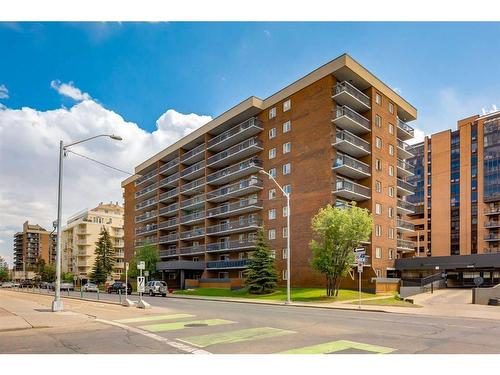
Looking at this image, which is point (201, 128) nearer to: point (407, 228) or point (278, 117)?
point (278, 117)

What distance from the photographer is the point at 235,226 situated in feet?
180

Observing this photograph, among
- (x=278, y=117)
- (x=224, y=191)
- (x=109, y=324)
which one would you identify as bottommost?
(x=109, y=324)

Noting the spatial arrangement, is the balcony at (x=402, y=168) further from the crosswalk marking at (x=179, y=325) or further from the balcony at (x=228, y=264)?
the crosswalk marking at (x=179, y=325)

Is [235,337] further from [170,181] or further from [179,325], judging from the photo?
[170,181]

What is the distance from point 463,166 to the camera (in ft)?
290

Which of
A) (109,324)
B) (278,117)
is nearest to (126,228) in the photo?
(278,117)

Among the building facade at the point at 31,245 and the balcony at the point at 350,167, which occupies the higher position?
the balcony at the point at 350,167

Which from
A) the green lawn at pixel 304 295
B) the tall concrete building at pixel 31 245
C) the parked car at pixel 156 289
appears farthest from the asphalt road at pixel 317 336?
the tall concrete building at pixel 31 245

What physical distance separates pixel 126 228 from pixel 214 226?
37061 mm

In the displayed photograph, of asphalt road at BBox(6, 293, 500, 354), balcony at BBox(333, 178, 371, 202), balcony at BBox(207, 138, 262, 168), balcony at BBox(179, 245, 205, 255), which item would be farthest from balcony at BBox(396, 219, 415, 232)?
asphalt road at BBox(6, 293, 500, 354)

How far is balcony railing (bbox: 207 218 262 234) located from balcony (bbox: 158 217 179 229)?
10138 mm

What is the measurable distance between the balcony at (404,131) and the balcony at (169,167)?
33.5 m

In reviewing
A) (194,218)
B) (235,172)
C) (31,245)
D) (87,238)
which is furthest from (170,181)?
(31,245)

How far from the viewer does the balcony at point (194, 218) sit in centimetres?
6225
